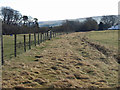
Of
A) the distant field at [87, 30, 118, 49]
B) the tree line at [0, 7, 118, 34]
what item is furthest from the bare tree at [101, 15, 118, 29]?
the distant field at [87, 30, 118, 49]

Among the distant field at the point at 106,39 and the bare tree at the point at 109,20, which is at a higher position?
the bare tree at the point at 109,20

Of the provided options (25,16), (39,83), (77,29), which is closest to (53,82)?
(39,83)

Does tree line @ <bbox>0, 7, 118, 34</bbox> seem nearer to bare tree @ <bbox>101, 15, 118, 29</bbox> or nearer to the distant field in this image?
bare tree @ <bbox>101, 15, 118, 29</bbox>

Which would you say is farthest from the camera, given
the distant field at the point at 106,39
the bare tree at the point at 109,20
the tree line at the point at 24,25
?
the bare tree at the point at 109,20

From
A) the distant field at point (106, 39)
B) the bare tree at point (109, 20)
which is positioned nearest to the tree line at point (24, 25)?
the bare tree at point (109, 20)

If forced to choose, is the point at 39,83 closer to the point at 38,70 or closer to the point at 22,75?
the point at 22,75

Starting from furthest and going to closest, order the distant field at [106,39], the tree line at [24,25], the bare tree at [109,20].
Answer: the bare tree at [109,20]
the tree line at [24,25]
the distant field at [106,39]

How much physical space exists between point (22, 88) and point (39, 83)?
2.44 ft

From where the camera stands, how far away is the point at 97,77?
7.25m

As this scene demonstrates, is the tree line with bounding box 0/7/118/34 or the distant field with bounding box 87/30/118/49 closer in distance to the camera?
the distant field with bounding box 87/30/118/49

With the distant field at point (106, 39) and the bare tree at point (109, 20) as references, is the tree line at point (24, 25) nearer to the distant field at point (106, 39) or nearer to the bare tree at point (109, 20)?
the bare tree at point (109, 20)

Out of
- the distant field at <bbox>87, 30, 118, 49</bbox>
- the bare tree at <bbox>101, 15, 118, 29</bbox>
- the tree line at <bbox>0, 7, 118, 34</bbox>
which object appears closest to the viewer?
the distant field at <bbox>87, 30, 118, 49</bbox>

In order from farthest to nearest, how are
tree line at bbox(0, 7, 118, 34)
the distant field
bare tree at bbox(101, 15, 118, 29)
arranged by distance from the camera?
bare tree at bbox(101, 15, 118, 29)
tree line at bbox(0, 7, 118, 34)
the distant field

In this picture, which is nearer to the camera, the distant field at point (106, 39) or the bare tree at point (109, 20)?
the distant field at point (106, 39)
